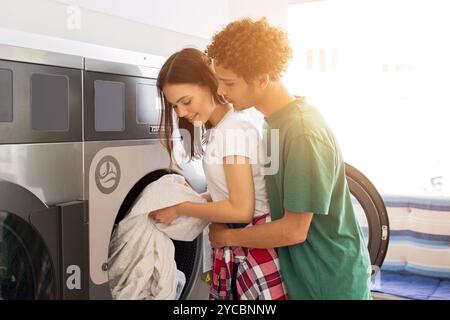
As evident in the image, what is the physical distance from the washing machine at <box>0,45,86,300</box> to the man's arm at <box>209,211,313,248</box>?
35cm

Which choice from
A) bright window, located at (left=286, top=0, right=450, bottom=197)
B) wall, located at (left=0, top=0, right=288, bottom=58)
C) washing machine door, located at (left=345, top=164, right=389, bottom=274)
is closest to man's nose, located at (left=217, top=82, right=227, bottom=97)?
wall, located at (left=0, top=0, right=288, bottom=58)

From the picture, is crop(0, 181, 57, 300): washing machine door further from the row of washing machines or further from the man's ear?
the man's ear

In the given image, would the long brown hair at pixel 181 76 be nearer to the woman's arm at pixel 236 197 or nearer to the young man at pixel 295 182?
the young man at pixel 295 182

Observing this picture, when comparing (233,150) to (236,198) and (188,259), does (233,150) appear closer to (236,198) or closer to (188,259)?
(236,198)

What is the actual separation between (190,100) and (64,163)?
333 mm

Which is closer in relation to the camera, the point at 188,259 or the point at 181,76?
the point at 181,76

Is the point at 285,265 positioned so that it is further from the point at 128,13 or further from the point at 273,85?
the point at 128,13

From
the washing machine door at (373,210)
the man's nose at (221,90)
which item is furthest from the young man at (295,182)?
the washing machine door at (373,210)

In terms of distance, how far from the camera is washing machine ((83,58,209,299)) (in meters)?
1.05

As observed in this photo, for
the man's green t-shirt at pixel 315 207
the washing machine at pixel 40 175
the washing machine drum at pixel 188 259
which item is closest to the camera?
the washing machine at pixel 40 175

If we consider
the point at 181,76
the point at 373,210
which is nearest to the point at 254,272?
the point at 181,76

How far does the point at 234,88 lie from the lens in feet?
3.66

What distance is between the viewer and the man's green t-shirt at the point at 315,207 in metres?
1.02
